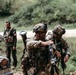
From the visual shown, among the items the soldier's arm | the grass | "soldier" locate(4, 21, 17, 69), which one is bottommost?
the grass

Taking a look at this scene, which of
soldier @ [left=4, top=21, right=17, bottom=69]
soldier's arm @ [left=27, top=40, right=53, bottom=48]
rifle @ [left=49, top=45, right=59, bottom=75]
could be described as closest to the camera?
soldier's arm @ [left=27, top=40, right=53, bottom=48]

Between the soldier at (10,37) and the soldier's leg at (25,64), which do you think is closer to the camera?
the soldier's leg at (25,64)

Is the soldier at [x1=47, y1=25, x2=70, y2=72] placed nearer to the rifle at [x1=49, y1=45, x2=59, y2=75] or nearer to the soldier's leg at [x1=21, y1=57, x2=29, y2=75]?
the rifle at [x1=49, y1=45, x2=59, y2=75]

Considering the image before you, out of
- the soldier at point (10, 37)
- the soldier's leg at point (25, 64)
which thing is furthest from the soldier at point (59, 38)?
the soldier at point (10, 37)

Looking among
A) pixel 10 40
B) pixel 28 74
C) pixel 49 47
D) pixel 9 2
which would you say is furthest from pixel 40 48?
pixel 9 2

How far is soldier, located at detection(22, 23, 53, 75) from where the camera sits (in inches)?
198

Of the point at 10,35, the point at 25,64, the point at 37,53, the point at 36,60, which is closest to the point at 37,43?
the point at 37,53

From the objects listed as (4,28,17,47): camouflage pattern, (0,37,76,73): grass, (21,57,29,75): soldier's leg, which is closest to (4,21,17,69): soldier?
(4,28,17,47): camouflage pattern

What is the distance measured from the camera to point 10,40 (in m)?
9.75

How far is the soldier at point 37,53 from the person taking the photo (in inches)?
198

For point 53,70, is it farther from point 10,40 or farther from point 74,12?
point 74,12

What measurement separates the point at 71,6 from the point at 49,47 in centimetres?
1518

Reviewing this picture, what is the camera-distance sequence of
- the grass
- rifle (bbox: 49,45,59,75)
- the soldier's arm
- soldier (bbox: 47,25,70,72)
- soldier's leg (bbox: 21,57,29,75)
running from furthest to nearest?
the grass < soldier (bbox: 47,25,70,72) < soldier's leg (bbox: 21,57,29,75) < rifle (bbox: 49,45,59,75) < the soldier's arm

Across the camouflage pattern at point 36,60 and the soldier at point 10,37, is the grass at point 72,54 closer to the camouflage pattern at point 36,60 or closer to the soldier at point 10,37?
the soldier at point 10,37
